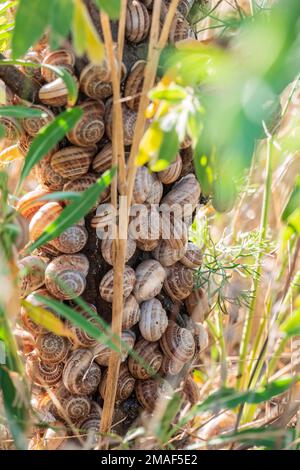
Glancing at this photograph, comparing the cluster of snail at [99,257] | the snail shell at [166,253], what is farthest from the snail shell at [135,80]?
the snail shell at [166,253]

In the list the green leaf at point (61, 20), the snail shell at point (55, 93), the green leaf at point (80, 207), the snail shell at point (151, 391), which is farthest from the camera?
the snail shell at point (151, 391)

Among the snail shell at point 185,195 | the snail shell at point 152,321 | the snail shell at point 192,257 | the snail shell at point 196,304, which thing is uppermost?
the snail shell at point 185,195

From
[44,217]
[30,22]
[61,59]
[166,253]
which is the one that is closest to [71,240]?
[44,217]

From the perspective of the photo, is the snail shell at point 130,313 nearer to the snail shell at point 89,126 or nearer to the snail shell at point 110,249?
the snail shell at point 110,249

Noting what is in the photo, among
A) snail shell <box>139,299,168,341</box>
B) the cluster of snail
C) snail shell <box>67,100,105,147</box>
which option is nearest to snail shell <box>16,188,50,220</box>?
the cluster of snail

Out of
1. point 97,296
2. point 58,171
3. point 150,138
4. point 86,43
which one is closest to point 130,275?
point 97,296

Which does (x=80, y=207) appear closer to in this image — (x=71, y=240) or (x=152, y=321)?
(x=71, y=240)
